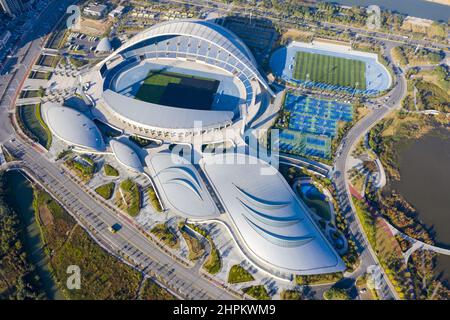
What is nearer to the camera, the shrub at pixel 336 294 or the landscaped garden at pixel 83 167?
the shrub at pixel 336 294

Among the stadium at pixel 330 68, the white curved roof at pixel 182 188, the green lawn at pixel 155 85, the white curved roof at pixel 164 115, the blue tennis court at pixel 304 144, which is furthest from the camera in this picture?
the stadium at pixel 330 68

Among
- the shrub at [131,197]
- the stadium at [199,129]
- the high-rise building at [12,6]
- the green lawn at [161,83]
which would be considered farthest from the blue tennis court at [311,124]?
the high-rise building at [12,6]

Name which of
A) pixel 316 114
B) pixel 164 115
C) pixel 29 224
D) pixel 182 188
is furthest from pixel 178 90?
pixel 29 224

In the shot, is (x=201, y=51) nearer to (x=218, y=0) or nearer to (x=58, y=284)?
(x=218, y=0)

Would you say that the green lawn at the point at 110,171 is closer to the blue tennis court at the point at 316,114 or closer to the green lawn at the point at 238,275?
the green lawn at the point at 238,275

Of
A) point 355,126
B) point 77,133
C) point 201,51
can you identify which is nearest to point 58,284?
point 77,133

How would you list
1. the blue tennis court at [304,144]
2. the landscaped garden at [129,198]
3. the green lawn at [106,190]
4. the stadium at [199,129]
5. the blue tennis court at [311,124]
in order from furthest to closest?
1. the blue tennis court at [311,124]
2. the blue tennis court at [304,144]
3. the green lawn at [106,190]
4. the landscaped garden at [129,198]
5. the stadium at [199,129]
